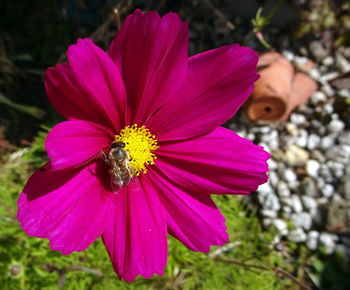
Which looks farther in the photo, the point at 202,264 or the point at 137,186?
the point at 202,264

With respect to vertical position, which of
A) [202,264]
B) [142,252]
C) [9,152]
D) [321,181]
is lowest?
[321,181]

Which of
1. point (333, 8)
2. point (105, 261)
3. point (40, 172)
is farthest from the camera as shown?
point (333, 8)

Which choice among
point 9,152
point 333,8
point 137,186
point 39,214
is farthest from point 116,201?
point 333,8

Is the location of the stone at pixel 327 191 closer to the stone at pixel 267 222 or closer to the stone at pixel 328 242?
the stone at pixel 328 242

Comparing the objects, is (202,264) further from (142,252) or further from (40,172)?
(40,172)

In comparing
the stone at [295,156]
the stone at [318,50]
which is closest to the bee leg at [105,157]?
the stone at [295,156]

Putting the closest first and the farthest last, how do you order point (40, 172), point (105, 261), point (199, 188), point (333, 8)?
point (40, 172), point (199, 188), point (105, 261), point (333, 8)

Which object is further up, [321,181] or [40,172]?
[40,172]
